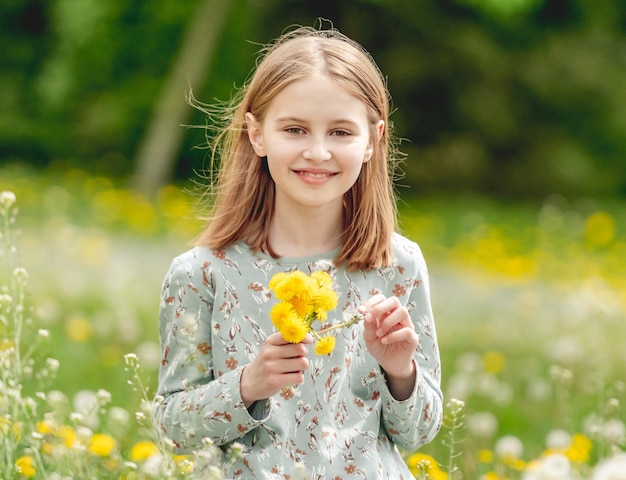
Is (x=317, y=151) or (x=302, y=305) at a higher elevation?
(x=317, y=151)

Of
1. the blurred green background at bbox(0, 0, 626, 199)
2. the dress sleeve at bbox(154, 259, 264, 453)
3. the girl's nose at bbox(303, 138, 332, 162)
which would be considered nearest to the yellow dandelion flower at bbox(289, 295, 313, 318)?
the dress sleeve at bbox(154, 259, 264, 453)

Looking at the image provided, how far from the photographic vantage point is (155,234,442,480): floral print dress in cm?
232

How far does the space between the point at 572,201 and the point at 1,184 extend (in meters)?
9.16

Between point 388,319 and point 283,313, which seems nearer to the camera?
point 283,313

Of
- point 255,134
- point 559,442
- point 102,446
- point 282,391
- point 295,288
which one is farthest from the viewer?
point 559,442

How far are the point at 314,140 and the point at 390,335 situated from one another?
0.45 meters

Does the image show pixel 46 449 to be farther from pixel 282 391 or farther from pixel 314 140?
pixel 314 140

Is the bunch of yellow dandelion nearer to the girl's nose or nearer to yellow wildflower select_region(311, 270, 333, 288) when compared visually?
yellow wildflower select_region(311, 270, 333, 288)

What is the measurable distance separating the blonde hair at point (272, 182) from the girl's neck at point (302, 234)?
0.08 ft

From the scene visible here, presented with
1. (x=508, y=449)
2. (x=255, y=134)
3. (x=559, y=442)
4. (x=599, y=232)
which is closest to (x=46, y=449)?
(x=255, y=134)

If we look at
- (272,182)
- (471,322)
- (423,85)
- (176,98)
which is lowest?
(471,322)

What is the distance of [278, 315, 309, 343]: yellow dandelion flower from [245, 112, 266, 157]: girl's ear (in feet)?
2.16

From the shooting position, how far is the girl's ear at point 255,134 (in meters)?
2.48

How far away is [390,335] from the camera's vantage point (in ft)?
7.06
